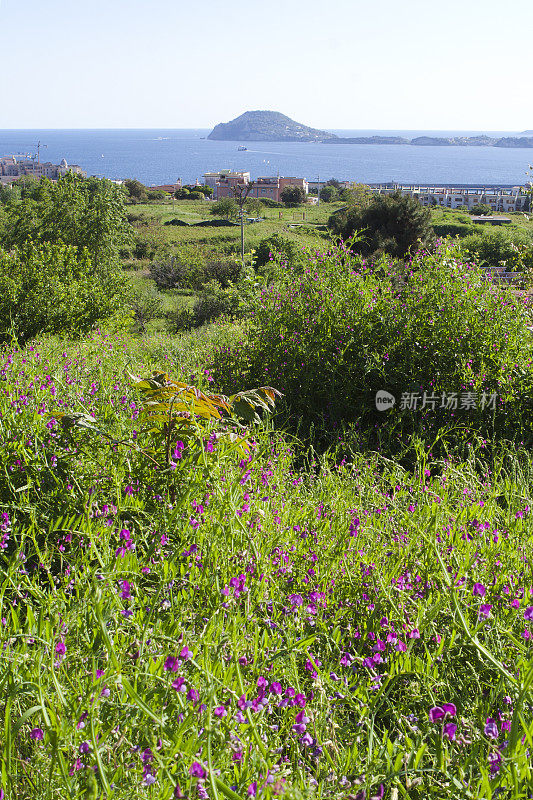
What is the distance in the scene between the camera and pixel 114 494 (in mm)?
2461

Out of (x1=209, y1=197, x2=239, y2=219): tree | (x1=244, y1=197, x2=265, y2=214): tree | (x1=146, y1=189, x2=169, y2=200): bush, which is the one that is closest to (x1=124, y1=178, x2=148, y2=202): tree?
(x1=146, y1=189, x2=169, y2=200): bush

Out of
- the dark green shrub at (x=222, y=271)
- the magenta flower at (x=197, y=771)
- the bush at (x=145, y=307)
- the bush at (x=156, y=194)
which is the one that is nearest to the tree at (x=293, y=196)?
the bush at (x=156, y=194)

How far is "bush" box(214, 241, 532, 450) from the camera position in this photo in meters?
4.68

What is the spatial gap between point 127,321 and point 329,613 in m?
12.3

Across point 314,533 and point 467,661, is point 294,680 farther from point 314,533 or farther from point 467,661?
point 314,533

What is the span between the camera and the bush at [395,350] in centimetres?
468

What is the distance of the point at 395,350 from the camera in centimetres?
502

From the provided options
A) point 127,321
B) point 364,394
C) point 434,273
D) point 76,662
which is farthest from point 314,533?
point 127,321

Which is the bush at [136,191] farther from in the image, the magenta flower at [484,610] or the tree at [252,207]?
the magenta flower at [484,610]

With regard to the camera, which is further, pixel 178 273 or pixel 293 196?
pixel 293 196

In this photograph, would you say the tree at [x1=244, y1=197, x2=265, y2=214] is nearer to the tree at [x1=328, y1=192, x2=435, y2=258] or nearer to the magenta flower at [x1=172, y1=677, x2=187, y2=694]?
the tree at [x1=328, y1=192, x2=435, y2=258]

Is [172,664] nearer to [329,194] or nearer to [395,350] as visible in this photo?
[395,350]

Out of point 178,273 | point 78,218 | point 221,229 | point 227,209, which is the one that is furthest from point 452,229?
point 78,218

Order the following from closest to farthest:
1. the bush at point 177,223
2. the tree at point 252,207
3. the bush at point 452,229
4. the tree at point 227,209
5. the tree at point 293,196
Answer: the bush at point 452,229, the bush at point 177,223, the tree at point 252,207, the tree at point 227,209, the tree at point 293,196
